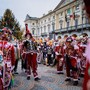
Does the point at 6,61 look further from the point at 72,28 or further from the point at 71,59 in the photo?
the point at 72,28

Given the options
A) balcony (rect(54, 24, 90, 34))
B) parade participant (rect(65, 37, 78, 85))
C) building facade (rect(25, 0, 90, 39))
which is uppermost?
building facade (rect(25, 0, 90, 39))

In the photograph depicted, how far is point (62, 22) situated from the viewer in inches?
2638

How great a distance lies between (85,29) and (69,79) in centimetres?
4393

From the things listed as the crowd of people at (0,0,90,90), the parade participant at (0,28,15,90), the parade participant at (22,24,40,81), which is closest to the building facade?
the crowd of people at (0,0,90,90)

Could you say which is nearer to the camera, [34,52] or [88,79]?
[88,79]

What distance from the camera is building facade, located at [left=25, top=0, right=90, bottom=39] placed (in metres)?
55.0

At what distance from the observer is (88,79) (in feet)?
5.04

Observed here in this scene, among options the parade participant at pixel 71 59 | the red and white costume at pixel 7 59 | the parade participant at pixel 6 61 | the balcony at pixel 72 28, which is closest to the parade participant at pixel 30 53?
the parade participant at pixel 71 59

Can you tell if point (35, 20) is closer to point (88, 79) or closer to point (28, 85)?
point (28, 85)

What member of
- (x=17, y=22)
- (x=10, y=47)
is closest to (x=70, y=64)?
(x=10, y=47)

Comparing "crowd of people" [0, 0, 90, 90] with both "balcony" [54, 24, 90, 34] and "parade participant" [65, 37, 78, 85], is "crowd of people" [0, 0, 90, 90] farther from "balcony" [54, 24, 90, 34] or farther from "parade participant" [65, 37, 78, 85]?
"balcony" [54, 24, 90, 34]

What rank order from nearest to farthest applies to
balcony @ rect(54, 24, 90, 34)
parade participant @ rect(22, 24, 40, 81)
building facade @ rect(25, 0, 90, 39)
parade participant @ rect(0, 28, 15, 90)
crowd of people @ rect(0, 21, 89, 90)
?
parade participant @ rect(0, 28, 15, 90) < crowd of people @ rect(0, 21, 89, 90) < parade participant @ rect(22, 24, 40, 81) < balcony @ rect(54, 24, 90, 34) < building facade @ rect(25, 0, 90, 39)

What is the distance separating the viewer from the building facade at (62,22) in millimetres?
54981

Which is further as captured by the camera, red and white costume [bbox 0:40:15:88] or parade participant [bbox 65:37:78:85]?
parade participant [bbox 65:37:78:85]
